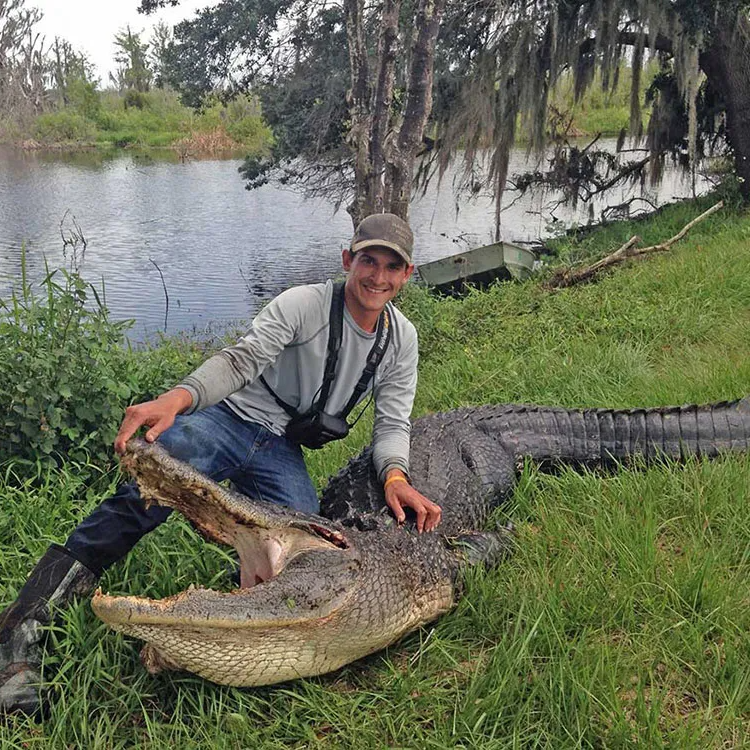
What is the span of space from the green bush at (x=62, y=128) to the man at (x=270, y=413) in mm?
36598

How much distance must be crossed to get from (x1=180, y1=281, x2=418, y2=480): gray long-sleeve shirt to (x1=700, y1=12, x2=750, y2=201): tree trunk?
9.04 m

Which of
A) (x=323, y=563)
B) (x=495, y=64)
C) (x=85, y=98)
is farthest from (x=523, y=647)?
(x=85, y=98)

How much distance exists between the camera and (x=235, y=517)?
197 cm

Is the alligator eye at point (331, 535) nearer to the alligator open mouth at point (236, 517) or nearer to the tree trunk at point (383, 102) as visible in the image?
the alligator open mouth at point (236, 517)

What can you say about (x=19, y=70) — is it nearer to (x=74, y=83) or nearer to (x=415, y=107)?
(x=74, y=83)

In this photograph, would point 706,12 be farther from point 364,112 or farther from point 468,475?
point 468,475

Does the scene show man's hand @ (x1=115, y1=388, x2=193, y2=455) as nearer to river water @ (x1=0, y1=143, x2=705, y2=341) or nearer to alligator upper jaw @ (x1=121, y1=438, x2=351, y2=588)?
alligator upper jaw @ (x1=121, y1=438, x2=351, y2=588)

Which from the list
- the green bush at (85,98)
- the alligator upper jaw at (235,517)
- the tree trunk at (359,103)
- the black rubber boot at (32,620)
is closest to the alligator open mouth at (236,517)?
the alligator upper jaw at (235,517)

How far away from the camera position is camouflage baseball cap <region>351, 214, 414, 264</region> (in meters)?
2.52

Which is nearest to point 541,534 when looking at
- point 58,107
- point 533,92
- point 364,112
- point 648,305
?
point 648,305

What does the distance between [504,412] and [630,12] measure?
8274 millimetres

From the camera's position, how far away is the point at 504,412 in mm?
3598

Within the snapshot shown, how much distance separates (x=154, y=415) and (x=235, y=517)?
38cm

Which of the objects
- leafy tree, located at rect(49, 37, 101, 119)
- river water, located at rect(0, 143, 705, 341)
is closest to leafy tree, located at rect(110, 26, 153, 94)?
leafy tree, located at rect(49, 37, 101, 119)
